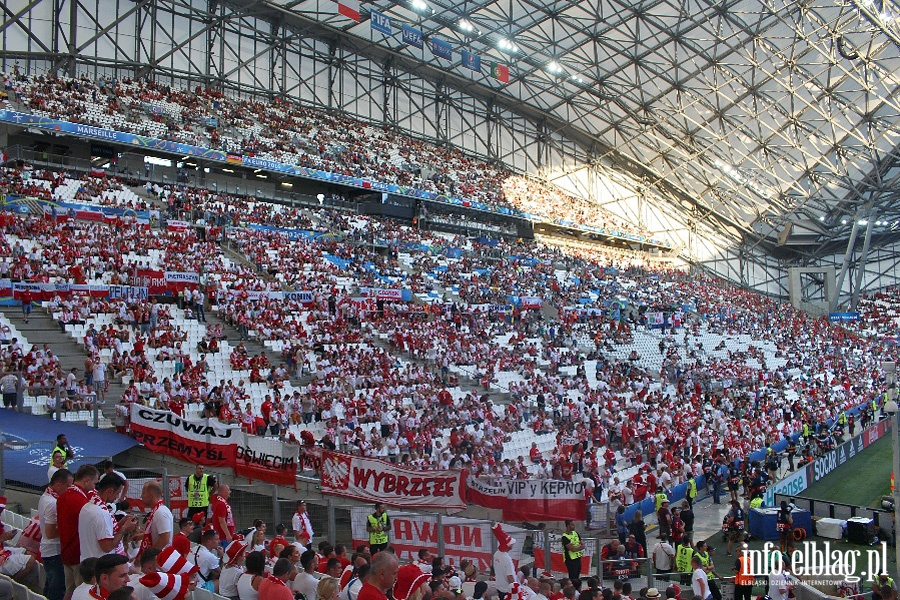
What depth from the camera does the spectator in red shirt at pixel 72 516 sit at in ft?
18.3

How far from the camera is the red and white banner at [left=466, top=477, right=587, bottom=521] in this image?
13484 mm

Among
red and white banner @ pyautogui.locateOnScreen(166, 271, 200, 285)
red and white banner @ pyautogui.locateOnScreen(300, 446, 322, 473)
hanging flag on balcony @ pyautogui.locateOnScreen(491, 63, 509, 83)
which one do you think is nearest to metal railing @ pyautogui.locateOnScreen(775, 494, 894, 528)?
red and white banner @ pyautogui.locateOnScreen(300, 446, 322, 473)

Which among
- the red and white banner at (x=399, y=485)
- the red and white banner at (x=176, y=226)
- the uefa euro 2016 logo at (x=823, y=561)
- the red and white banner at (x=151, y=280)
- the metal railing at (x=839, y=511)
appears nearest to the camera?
the uefa euro 2016 logo at (x=823, y=561)

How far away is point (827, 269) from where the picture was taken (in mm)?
61844

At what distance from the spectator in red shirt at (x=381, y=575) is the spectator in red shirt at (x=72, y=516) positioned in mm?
2373

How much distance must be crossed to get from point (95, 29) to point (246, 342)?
27.6 m

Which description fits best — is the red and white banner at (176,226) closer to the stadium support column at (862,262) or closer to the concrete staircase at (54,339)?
the concrete staircase at (54,339)

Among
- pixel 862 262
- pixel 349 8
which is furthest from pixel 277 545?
pixel 862 262

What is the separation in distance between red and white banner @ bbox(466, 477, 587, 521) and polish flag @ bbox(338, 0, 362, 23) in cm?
3344

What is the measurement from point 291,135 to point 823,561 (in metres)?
37.7

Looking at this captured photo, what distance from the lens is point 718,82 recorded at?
48531 mm

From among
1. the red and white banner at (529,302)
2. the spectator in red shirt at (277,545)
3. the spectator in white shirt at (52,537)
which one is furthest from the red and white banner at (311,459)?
the red and white banner at (529,302)

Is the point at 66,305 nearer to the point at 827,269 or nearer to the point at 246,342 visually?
the point at 246,342

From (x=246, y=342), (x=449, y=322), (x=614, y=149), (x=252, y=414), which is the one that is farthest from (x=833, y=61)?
(x=252, y=414)
